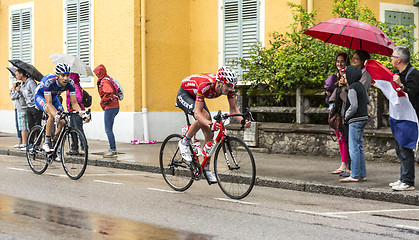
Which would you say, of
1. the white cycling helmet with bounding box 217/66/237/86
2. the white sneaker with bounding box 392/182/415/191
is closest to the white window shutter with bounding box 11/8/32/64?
the white cycling helmet with bounding box 217/66/237/86

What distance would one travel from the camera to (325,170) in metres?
10.5

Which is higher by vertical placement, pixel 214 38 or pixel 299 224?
pixel 214 38

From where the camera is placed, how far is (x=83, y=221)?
6.62 m

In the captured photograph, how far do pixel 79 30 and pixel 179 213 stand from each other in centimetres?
1222

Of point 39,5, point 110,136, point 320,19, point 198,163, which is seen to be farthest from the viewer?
point 39,5

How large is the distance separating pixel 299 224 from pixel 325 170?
4094 mm

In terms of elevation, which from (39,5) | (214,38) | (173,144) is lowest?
(173,144)

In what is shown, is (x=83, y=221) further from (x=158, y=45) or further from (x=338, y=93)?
(x=158, y=45)

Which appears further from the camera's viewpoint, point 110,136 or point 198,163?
point 110,136

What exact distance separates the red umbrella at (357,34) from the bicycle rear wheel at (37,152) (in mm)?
4913

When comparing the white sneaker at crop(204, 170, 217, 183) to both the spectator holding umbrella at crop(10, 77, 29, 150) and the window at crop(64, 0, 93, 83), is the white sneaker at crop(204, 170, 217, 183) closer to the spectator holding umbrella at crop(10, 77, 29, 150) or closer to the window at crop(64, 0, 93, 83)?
the spectator holding umbrella at crop(10, 77, 29, 150)

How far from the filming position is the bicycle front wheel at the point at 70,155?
389 inches

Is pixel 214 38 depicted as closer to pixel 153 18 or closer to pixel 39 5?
pixel 153 18

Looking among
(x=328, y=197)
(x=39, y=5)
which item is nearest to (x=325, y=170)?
(x=328, y=197)
